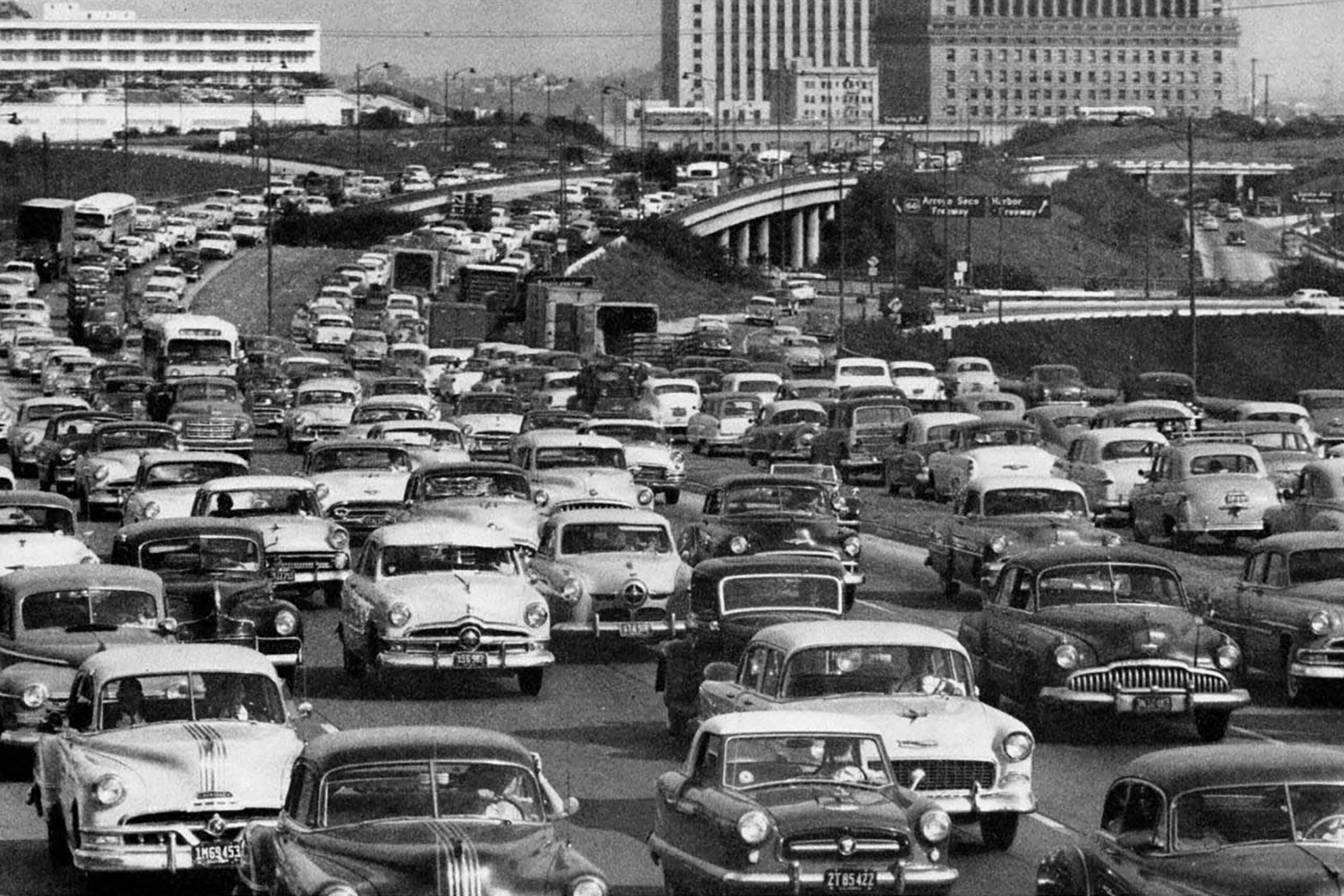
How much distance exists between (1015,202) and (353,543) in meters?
94.1

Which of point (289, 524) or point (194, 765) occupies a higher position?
point (194, 765)

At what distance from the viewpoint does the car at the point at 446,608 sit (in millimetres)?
23891

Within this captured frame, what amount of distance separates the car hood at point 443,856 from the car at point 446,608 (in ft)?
33.7

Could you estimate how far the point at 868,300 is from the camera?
130 m

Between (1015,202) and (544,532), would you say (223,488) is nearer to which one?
(544,532)

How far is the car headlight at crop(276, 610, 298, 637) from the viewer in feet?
78.1

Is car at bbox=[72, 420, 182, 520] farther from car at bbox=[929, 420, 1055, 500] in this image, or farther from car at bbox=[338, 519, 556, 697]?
car at bbox=[338, 519, 556, 697]

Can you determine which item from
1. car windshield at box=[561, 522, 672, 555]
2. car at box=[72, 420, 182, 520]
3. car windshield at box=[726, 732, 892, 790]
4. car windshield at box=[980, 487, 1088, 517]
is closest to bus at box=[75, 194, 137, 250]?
car at box=[72, 420, 182, 520]

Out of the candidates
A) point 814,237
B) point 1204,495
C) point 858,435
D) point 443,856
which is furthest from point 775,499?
point 814,237

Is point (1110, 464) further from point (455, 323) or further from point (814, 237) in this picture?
point (814, 237)

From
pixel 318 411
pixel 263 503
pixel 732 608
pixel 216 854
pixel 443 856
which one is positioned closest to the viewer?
pixel 443 856

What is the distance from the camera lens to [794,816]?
1410 cm

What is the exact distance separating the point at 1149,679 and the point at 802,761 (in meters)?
7.09

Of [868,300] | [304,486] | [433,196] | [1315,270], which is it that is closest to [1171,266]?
[1315,270]
